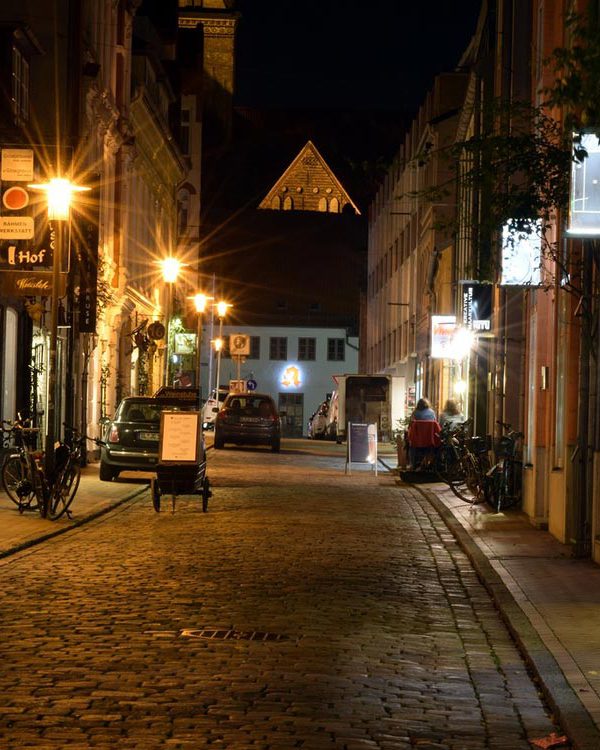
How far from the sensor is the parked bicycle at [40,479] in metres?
19.4

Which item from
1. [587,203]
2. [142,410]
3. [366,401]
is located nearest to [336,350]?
[366,401]

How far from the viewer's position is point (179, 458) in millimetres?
21188

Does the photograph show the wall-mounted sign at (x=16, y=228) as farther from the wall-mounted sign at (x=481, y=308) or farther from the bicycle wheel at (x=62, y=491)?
the wall-mounted sign at (x=481, y=308)

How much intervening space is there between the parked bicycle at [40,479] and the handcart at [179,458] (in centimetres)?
129

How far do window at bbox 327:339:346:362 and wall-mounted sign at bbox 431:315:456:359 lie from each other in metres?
58.1

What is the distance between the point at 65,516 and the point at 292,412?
77.0 m

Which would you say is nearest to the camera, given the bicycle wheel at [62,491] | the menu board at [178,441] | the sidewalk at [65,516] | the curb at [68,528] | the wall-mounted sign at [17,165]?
the curb at [68,528]

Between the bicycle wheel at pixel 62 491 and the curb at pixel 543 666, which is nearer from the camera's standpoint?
the curb at pixel 543 666

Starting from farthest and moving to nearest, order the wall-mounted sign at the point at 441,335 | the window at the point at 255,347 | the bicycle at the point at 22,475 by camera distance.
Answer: the window at the point at 255,347
the wall-mounted sign at the point at 441,335
the bicycle at the point at 22,475

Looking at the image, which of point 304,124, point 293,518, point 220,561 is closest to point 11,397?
point 293,518

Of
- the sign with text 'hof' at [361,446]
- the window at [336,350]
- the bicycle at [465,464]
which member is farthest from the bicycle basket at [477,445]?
the window at [336,350]

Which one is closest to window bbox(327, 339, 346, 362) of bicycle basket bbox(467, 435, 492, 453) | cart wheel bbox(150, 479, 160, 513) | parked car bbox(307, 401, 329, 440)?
parked car bbox(307, 401, 329, 440)

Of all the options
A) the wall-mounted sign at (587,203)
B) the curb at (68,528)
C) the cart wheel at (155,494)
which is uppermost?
the wall-mounted sign at (587,203)

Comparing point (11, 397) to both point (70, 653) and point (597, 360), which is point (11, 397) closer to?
point (597, 360)
